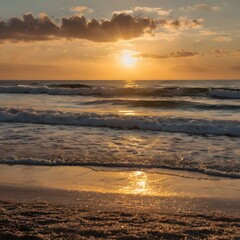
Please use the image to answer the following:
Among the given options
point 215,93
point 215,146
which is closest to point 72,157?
point 215,146

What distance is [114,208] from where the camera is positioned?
15.5ft

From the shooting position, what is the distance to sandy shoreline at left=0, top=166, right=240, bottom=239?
3801 mm

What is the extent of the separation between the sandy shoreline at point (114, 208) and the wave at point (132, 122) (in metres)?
6.20

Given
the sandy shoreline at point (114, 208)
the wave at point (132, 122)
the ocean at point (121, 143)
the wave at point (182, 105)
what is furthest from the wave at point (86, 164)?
the wave at point (182, 105)

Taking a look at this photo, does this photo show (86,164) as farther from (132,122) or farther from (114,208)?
(132,122)

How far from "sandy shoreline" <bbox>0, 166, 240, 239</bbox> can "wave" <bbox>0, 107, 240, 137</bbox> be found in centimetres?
620

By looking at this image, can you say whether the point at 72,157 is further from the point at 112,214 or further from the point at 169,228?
the point at 169,228

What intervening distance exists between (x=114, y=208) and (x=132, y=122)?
954 centimetres

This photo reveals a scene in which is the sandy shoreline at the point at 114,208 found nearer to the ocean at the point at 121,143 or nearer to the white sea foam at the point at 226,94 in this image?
the ocean at the point at 121,143

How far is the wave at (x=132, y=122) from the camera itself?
41.5ft

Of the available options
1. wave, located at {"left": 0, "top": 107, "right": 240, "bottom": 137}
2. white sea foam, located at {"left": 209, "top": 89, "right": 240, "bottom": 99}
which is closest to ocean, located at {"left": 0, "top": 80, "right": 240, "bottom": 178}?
wave, located at {"left": 0, "top": 107, "right": 240, "bottom": 137}

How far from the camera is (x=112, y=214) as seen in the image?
14.5ft

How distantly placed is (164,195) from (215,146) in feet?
15.1

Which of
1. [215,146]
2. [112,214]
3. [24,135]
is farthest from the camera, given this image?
[24,135]
